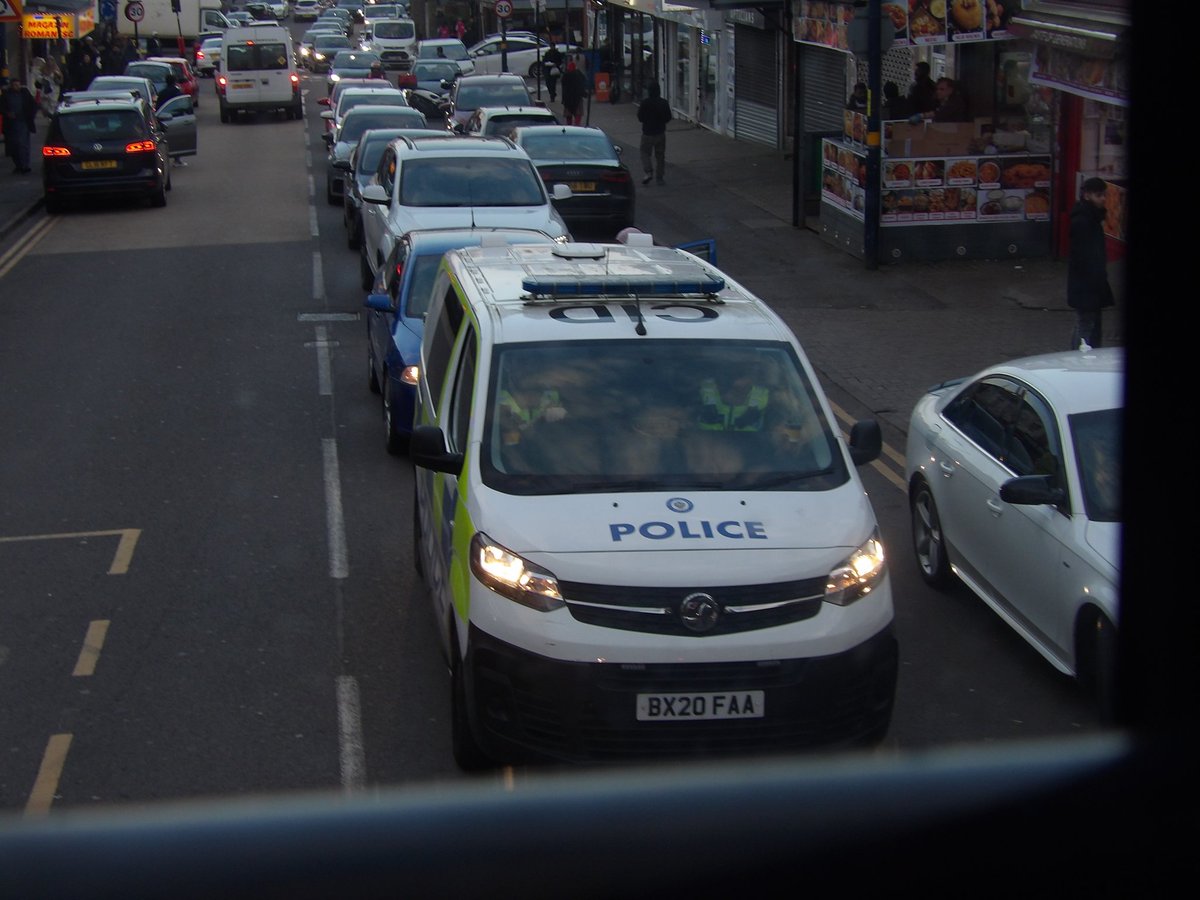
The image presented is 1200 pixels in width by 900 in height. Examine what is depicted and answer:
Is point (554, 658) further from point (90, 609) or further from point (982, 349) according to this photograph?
point (982, 349)

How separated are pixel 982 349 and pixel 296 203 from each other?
15084mm

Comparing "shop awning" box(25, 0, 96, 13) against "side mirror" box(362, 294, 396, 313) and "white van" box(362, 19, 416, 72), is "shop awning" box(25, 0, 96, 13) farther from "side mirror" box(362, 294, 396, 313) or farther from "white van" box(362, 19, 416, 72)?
"side mirror" box(362, 294, 396, 313)

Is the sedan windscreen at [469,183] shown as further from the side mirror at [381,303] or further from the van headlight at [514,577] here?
the van headlight at [514,577]

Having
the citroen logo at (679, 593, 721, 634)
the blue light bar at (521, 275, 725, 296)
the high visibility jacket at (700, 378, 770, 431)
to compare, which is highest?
the blue light bar at (521, 275, 725, 296)

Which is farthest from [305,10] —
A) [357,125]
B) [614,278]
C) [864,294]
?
[614,278]

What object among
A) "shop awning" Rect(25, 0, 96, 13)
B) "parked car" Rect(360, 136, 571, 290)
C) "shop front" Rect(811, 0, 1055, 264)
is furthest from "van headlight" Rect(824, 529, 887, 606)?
"shop awning" Rect(25, 0, 96, 13)

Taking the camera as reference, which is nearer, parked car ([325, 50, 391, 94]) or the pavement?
the pavement

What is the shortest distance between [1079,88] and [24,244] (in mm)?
14979

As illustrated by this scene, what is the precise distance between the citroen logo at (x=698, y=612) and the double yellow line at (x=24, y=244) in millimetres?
16874

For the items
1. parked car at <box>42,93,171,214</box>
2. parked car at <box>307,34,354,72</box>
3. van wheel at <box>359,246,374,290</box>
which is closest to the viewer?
van wheel at <box>359,246,374,290</box>

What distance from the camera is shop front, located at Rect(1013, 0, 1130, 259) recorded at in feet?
51.4

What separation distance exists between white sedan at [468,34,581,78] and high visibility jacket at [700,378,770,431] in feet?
140

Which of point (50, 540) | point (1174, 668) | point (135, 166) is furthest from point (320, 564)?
point (135, 166)

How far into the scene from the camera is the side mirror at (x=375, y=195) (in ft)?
55.1
